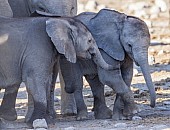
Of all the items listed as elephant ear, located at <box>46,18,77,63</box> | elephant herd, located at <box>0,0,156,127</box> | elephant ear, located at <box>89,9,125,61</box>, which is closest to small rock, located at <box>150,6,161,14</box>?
elephant herd, located at <box>0,0,156,127</box>

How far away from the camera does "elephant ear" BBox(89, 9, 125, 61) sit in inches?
358

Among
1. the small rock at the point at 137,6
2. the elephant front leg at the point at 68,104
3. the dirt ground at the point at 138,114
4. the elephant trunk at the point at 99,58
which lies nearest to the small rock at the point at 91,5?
the small rock at the point at 137,6

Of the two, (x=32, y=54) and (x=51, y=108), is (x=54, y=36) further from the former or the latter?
(x=51, y=108)

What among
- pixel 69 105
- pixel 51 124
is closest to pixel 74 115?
pixel 69 105

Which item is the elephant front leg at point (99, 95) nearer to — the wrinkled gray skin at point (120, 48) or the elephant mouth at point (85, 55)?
the wrinkled gray skin at point (120, 48)

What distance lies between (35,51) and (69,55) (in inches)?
11.5

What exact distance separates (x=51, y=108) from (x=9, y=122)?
57cm

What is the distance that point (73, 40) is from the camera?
884 cm

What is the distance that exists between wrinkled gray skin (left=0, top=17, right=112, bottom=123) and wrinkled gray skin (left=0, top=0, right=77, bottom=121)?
10.7 inches

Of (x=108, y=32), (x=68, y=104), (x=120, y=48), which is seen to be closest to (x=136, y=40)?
(x=120, y=48)

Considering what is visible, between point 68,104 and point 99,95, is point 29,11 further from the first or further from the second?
point 99,95

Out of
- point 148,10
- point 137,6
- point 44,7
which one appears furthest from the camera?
point 137,6

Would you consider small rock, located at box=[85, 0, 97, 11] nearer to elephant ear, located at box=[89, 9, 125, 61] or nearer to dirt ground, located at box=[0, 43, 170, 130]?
dirt ground, located at box=[0, 43, 170, 130]

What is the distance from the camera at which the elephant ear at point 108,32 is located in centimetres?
909
